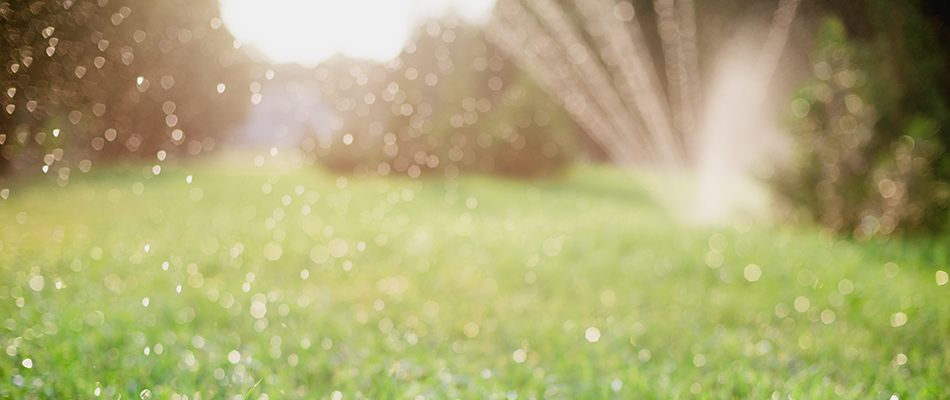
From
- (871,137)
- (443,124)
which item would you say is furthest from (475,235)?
(443,124)

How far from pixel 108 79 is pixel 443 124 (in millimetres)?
8330

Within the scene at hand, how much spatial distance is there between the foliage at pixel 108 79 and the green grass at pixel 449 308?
3.86 ft

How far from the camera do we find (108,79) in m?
8.52

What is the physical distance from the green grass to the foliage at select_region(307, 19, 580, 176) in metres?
7.24

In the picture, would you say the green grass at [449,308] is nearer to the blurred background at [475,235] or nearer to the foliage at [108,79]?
the blurred background at [475,235]

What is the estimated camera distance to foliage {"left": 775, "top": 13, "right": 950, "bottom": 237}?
22.6 feet

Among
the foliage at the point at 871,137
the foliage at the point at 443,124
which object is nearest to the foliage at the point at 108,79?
the foliage at the point at 443,124

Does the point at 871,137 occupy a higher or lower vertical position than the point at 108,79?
higher

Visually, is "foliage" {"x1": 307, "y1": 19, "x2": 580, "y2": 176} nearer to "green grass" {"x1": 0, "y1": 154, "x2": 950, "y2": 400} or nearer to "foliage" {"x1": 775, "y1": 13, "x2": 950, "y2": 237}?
"green grass" {"x1": 0, "y1": 154, "x2": 950, "y2": 400}

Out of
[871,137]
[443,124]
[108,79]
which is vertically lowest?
[443,124]

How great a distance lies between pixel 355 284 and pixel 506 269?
1660mm

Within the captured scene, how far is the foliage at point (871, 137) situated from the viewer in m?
6.89

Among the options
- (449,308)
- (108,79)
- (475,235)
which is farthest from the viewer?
(108,79)

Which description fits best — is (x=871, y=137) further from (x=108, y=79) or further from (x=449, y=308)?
(x=108, y=79)
